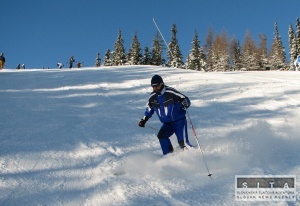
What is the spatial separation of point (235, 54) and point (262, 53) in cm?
581

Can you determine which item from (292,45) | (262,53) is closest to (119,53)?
(262,53)

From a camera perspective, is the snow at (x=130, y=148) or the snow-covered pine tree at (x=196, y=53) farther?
the snow-covered pine tree at (x=196, y=53)

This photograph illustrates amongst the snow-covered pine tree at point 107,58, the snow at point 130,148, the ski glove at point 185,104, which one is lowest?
the snow at point 130,148

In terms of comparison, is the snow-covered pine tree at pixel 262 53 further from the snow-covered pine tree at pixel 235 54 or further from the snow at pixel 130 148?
the snow at pixel 130 148

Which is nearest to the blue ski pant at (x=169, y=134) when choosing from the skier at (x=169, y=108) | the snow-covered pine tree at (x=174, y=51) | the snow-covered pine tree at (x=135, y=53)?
the skier at (x=169, y=108)

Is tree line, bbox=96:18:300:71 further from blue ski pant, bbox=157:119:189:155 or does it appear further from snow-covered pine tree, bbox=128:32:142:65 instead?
blue ski pant, bbox=157:119:189:155

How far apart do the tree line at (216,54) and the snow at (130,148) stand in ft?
177

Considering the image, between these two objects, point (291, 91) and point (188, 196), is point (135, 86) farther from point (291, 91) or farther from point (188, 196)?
point (188, 196)

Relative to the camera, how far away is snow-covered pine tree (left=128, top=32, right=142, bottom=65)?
67.1m

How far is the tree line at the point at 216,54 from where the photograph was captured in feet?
226

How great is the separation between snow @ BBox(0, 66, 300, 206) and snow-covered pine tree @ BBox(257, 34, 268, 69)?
6068 centimetres

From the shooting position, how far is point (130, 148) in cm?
772

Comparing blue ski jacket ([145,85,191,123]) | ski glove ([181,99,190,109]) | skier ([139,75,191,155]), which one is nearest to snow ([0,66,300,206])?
skier ([139,75,191,155])

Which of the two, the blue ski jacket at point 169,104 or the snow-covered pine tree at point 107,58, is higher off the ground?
the snow-covered pine tree at point 107,58
